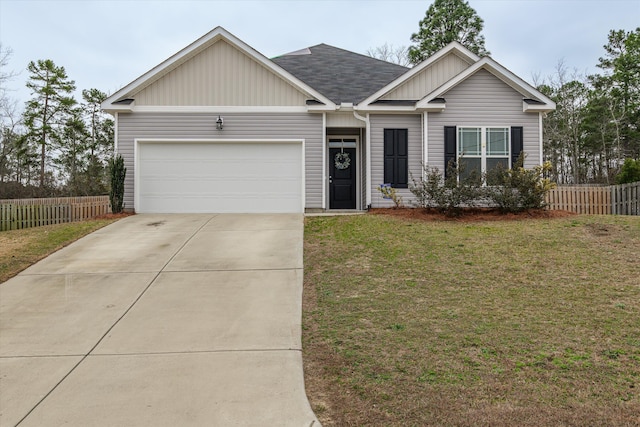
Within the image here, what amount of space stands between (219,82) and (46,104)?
23985mm

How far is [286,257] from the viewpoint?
28.4 ft

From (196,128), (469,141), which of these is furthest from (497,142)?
(196,128)

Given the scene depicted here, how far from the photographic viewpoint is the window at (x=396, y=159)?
44.4ft

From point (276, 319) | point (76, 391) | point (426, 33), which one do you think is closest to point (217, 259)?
point (276, 319)

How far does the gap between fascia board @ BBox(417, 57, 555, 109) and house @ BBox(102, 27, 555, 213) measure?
0.03 meters

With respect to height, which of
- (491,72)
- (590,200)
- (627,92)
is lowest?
(590,200)

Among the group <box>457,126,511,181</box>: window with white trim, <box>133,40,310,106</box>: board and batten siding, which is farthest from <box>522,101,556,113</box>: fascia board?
<box>133,40,310,106</box>: board and batten siding

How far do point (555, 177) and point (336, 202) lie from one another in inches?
960

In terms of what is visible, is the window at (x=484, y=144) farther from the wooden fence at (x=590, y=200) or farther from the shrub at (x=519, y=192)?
the wooden fence at (x=590, y=200)

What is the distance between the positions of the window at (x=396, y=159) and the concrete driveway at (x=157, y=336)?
4.74m

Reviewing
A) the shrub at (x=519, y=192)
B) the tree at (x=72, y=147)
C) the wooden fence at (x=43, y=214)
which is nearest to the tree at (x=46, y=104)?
the tree at (x=72, y=147)

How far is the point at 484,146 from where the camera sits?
1322 cm

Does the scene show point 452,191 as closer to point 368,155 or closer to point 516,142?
point 368,155

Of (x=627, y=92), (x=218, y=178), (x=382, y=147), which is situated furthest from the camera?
(x=627, y=92)
